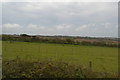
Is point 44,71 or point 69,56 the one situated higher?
point 44,71

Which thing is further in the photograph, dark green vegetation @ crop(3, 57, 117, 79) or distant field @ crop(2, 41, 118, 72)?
distant field @ crop(2, 41, 118, 72)

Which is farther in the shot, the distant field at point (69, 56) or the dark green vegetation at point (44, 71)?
the distant field at point (69, 56)

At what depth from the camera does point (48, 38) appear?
33.3m

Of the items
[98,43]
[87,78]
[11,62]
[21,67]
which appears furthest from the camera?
[98,43]

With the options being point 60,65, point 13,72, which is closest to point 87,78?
point 60,65

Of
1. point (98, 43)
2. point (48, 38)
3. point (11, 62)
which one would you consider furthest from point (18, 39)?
point (11, 62)

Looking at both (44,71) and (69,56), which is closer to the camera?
(44,71)

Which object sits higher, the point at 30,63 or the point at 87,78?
the point at 30,63

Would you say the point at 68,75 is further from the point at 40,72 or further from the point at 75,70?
the point at 40,72

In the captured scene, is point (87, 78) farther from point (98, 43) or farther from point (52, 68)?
point (98, 43)

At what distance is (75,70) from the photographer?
20.7ft

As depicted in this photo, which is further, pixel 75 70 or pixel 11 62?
pixel 11 62

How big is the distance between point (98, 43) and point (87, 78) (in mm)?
26778

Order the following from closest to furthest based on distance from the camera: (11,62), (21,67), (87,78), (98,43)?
(87,78) < (21,67) < (11,62) < (98,43)
